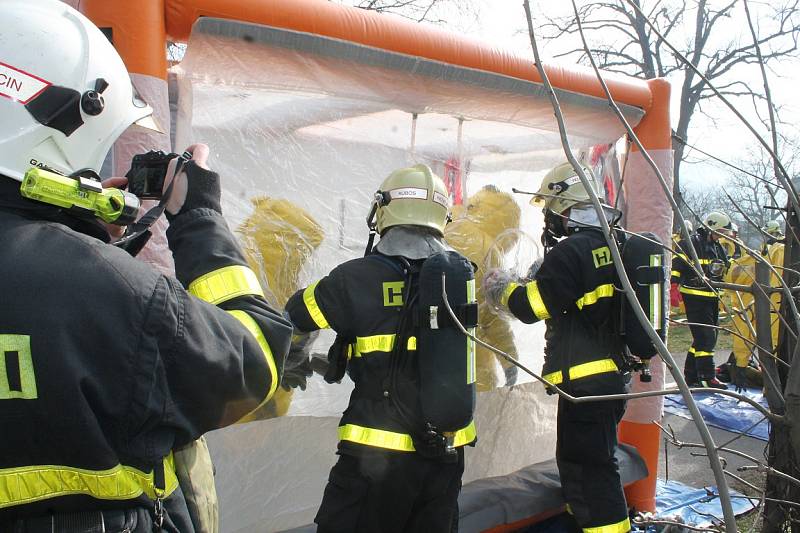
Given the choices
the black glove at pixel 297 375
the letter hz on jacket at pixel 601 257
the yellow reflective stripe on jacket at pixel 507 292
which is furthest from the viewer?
the yellow reflective stripe on jacket at pixel 507 292

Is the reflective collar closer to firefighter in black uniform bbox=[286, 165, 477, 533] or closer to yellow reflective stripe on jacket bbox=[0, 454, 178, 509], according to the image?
firefighter in black uniform bbox=[286, 165, 477, 533]

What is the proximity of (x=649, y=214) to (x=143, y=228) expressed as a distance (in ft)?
10.8

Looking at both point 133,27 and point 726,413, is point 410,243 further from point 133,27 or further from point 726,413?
point 726,413

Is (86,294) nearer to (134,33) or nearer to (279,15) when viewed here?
(134,33)

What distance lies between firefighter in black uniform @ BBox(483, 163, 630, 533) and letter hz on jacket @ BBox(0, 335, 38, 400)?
246 centimetres

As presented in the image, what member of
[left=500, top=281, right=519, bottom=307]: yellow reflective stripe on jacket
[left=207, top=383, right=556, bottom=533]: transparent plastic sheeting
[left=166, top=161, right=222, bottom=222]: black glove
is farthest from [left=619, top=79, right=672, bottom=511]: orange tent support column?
[left=166, top=161, right=222, bottom=222]: black glove

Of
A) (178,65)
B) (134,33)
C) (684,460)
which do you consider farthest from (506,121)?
(684,460)

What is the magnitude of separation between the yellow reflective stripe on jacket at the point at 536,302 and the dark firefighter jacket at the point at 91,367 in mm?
2179

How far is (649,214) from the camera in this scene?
377cm

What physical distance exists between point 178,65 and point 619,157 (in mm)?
2945

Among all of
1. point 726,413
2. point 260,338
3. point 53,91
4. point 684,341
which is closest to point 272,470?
point 260,338

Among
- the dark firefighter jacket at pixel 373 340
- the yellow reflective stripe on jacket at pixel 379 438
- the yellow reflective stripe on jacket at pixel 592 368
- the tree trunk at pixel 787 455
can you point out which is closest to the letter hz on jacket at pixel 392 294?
the dark firefighter jacket at pixel 373 340

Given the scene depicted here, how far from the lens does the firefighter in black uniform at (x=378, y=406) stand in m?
2.33

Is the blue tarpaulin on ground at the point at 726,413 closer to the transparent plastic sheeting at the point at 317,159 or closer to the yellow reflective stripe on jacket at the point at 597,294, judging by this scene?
the yellow reflective stripe on jacket at the point at 597,294
